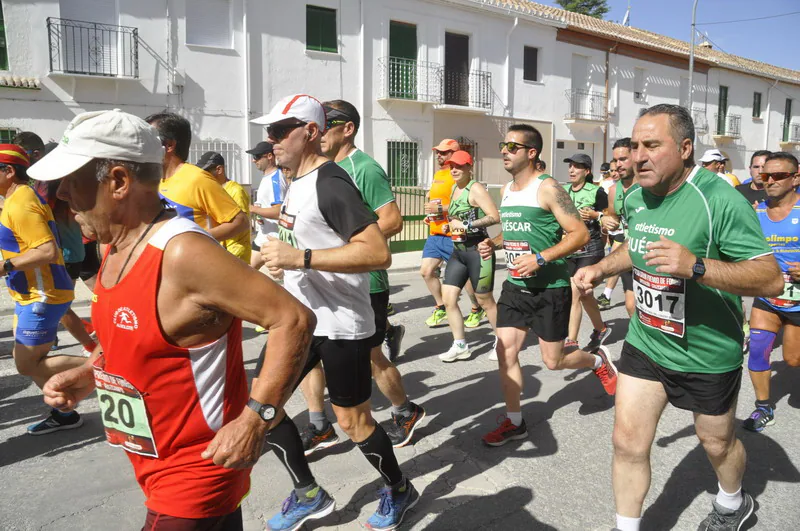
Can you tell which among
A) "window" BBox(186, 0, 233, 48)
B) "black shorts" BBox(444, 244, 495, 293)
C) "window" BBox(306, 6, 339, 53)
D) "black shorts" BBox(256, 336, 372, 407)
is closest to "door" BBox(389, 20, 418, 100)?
"window" BBox(306, 6, 339, 53)

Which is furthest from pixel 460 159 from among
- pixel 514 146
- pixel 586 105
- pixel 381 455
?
pixel 586 105

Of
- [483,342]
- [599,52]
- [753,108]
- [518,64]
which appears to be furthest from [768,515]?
[753,108]

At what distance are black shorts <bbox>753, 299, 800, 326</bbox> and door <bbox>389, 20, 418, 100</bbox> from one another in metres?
15.4

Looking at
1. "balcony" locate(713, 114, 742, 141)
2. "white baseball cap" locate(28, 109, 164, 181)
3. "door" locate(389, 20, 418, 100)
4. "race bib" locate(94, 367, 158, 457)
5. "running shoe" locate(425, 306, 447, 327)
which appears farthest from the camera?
"balcony" locate(713, 114, 742, 141)

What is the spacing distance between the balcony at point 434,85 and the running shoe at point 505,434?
51.2 feet

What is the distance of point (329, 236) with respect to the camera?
3066mm

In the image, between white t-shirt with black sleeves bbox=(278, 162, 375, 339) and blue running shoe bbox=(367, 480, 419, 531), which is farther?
blue running shoe bbox=(367, 480, 419, 531)

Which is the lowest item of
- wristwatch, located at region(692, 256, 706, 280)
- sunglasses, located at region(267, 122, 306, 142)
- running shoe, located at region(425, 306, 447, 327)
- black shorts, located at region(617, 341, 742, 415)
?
running shoe, located at region(425, 306, 447, 327)

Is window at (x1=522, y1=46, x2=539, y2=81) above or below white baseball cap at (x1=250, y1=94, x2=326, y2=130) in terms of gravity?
above

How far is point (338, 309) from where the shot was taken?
10.3 feet

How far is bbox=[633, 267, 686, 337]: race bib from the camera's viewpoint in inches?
113

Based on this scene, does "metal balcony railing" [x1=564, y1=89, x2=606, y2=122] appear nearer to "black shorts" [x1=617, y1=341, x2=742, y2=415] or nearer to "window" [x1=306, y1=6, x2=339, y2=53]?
"window" [x1=306, y1=6, x2=339, y2=53]

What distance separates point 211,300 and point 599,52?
86.1ft

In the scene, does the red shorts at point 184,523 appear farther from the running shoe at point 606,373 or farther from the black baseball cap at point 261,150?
the black baseball cap at point 261,150
